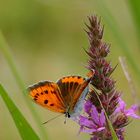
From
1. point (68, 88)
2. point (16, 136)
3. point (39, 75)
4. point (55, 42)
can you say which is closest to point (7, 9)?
point (55, 42)

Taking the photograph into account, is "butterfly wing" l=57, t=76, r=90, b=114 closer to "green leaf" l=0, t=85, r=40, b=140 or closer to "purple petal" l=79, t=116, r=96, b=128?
"purple petal" l=79, t=116, r=96, b=128

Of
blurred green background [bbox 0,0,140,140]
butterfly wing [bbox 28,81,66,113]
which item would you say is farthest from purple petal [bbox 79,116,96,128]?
blurred green background [bbox 0,0,140,140]

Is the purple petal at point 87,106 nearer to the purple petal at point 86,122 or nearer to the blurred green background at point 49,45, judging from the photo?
the purple petal at point 86,122

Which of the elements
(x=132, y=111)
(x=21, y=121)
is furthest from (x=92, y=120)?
(x=21, y=121)

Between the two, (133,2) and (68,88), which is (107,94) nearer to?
(68,88)

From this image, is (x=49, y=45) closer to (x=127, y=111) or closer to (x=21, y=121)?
(x=127, y=111)
